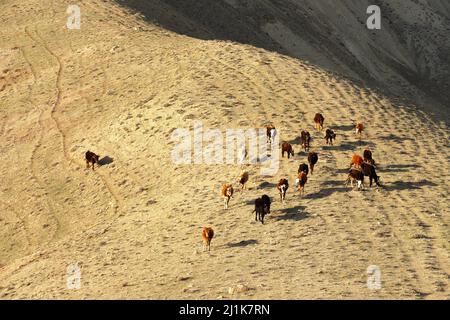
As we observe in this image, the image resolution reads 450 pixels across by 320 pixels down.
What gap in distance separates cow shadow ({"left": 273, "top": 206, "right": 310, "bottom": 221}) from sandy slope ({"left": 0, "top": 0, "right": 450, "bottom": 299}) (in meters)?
0.04

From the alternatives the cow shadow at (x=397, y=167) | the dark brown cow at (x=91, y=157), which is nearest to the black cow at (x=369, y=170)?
the cow shadow at (x=397, y=167)

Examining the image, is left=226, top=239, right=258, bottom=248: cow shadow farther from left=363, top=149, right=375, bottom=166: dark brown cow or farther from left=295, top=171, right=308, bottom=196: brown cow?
left=363, top=149, right=375, bottom=166: dark brown cow

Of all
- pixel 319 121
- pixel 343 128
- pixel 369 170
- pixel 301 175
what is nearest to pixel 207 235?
pixel 301 175

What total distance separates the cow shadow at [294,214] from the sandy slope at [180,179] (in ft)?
0.12

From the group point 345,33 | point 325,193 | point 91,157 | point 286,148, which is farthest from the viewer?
point 345,33

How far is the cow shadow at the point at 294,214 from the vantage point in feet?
96.5

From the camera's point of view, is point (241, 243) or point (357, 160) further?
point (357, 160)

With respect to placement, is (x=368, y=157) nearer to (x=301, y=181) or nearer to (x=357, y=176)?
(x=357, y=176)

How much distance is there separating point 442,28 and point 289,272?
71.2 m

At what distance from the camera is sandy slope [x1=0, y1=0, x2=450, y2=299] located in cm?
2609

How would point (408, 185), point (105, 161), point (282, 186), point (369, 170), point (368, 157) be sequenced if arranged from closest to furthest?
point (282, 186) → point (369, 170) → point (408, 185) → point (368, 157) → point (105, 161)

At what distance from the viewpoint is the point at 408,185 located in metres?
32.9

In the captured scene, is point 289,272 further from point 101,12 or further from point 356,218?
point 101,12

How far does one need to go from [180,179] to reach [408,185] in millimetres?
9065
